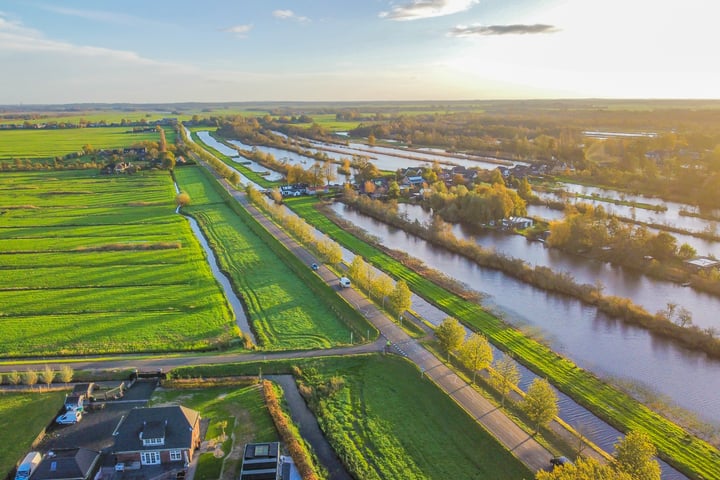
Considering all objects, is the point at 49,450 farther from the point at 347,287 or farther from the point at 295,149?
the point at 295,149

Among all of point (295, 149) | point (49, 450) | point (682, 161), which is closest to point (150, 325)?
point (49, 450)

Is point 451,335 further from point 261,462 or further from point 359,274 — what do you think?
point 261,462

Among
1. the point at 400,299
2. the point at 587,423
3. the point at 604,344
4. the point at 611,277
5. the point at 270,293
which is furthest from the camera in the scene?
the point at 611,277

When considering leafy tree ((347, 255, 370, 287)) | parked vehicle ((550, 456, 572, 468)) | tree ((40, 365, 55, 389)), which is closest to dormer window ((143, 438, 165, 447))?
tree ((40, 365, 55, 389))

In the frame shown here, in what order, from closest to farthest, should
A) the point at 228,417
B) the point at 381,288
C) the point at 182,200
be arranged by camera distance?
1. the point at 228,417
2. the point at 381,288
3. the point at 182,200

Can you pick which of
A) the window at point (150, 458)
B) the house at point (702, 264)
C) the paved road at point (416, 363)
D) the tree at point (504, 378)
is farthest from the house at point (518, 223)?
the window at point (150, 458)

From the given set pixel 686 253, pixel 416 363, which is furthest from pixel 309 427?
pixel 686 253

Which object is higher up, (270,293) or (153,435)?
A: (153,435)
